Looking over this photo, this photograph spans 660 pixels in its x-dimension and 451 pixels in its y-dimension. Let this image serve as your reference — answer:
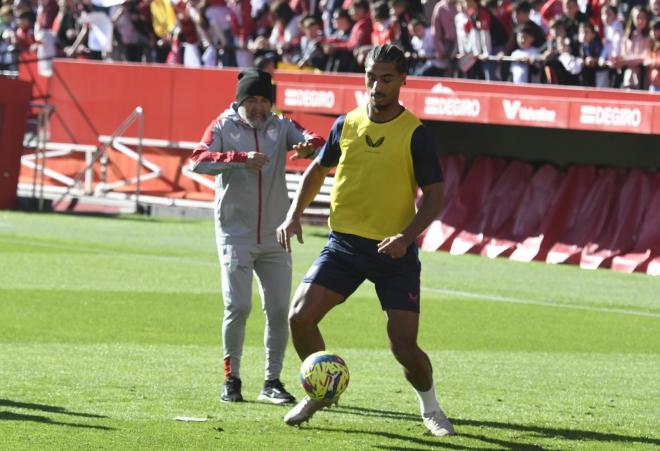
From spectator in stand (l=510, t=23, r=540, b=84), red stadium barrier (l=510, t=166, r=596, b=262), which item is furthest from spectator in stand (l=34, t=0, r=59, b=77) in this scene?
red stadium barrier (l=510, t=166, r=596, b=262)

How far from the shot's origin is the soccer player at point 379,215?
8.91 meters

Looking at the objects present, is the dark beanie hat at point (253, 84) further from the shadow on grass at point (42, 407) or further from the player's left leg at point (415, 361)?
the shadow on grass at point (42, 407)

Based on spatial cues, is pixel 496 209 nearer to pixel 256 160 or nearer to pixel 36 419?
pixel 256 160

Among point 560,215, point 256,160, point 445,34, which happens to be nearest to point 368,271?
point 256,160

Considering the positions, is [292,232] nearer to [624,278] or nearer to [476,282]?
[476,282]

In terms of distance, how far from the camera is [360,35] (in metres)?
26.6

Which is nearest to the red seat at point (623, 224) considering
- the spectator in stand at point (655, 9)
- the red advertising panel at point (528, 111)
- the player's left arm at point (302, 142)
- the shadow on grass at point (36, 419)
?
the red advertising panel at point (528, 111)

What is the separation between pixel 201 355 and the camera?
509 inches

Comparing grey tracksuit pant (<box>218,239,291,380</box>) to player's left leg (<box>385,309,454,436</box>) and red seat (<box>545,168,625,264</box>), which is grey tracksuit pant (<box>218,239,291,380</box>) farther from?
red seat (<box>545,168,625,264</box>)

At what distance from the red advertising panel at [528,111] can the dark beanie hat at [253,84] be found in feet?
44.1

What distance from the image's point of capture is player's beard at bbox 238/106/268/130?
10.5 metres

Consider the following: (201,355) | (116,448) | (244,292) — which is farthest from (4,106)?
(116,448)

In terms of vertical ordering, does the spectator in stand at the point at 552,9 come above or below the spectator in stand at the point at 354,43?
above

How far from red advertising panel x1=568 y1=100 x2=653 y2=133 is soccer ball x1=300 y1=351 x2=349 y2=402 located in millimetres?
14109
